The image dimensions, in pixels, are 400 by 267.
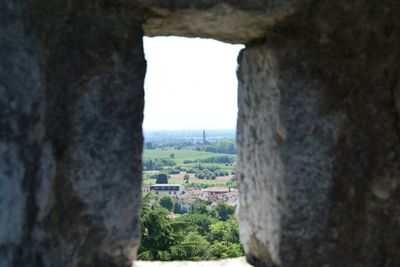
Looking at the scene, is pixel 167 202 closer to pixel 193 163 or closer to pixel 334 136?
pixel 334 136

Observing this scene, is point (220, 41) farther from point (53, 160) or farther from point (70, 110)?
point (53, 160)

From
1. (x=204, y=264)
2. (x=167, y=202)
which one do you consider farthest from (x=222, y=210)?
(x=204, y=264)

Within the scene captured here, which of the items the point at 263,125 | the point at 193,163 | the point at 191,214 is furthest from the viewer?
the point at 193,163

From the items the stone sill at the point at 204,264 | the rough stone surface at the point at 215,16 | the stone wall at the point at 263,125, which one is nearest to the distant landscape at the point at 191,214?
the stone sill at the point at 204,264

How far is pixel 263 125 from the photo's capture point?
2.59 meters

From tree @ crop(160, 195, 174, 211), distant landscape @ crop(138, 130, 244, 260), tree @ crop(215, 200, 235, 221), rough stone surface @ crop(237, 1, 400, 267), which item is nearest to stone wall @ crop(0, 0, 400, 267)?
rough stone surface @ crop(237, 1, 400, 267)

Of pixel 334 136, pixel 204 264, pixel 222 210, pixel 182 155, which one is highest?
pixel 334 136

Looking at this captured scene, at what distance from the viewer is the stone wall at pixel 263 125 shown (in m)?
2.15

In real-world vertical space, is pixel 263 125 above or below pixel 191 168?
above

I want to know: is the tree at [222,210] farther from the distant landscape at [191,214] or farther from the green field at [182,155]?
the green field at [182,155]

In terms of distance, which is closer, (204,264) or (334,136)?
(334,136)

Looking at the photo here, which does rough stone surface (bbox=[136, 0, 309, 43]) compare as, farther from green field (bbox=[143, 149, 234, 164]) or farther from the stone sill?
green field (bbox=[143, 149, 234, 164])

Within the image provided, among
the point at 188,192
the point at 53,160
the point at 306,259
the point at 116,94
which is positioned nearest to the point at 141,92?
the point at 116,94

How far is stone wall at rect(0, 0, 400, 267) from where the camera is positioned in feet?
7.07
